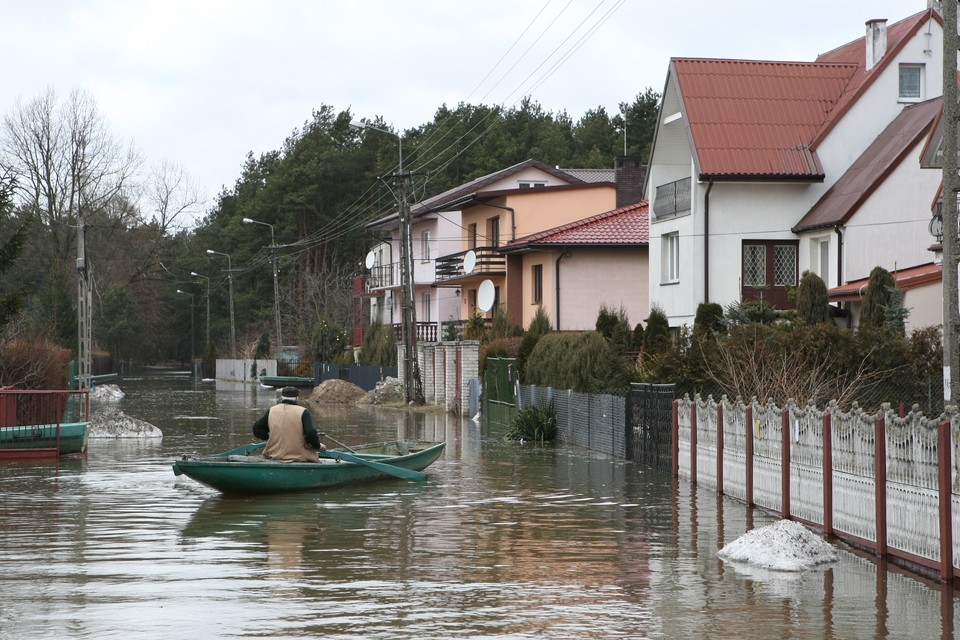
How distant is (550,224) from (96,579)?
148 feet

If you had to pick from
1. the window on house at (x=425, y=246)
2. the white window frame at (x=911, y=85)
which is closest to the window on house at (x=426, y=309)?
the window on house at (x=425, y=246)

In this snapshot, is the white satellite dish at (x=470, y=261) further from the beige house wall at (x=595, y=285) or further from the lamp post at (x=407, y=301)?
the beige house wall at (x=595, y=285)

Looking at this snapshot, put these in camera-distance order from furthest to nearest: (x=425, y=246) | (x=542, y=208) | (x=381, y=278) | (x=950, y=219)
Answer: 1. (x=381, y=278)
2. (x=425, y=246)
3. (x=542, y=208)
4. (x=950, y=219)

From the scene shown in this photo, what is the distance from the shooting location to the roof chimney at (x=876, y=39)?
3819 centimetres

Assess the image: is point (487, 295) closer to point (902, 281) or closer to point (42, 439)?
point (902, 281)

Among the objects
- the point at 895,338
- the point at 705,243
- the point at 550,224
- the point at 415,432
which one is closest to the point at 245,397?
the point at 550,224

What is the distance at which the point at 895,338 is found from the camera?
24953mm

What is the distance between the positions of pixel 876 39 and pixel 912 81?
1.71 m

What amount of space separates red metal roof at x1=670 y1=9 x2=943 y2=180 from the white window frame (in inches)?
30.5

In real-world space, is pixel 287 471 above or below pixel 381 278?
below

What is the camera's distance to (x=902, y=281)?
30.5 metres

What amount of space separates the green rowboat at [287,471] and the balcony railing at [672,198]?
18247 millimetres

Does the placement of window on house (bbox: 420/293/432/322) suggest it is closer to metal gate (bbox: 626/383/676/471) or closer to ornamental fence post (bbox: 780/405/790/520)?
metal gate (bbox: 626/383/676/471)

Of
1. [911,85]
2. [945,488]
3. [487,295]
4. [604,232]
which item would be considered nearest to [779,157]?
[911,85]
